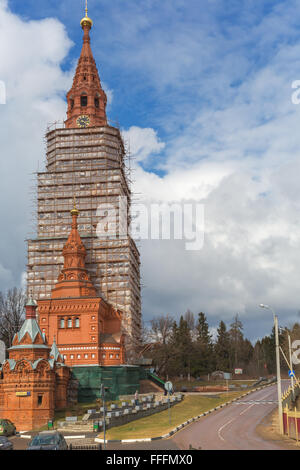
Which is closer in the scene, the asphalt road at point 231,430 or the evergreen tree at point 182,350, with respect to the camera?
the asphalt road at point 231,430

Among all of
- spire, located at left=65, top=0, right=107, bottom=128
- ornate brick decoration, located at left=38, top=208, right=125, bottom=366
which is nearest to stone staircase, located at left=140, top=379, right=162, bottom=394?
ornate brick decoration, located at left=38, top=208, right=125, bottom=366

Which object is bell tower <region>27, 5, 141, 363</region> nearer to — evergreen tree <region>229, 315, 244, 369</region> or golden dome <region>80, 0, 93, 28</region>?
golden dome <region>80, 0, 93, 28</region>

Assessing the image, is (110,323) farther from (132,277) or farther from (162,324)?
(162,324)

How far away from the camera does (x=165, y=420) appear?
1704 inches

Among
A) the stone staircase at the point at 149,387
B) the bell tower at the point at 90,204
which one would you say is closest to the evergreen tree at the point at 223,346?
the bell tower at the point at 90,204

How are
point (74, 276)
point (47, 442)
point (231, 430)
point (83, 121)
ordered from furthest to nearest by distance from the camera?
point (83, 121) < point (74, 276) < point (231, 430) < point (47, 442)

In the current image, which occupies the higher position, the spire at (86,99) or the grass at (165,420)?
the spire at (86,99)

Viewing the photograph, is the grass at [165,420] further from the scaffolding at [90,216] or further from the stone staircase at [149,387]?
the scaffolding at [90,216]

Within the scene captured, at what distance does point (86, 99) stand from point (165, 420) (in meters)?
65.9

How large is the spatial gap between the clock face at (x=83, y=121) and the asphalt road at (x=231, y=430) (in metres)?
56.2

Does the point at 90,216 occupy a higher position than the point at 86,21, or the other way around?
the point at 86,21

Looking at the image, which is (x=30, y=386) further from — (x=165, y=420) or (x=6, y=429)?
(x=165, y=420)

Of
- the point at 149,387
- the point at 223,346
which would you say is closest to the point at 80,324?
the point at 149,387

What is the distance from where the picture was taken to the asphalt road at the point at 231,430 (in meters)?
28.0
